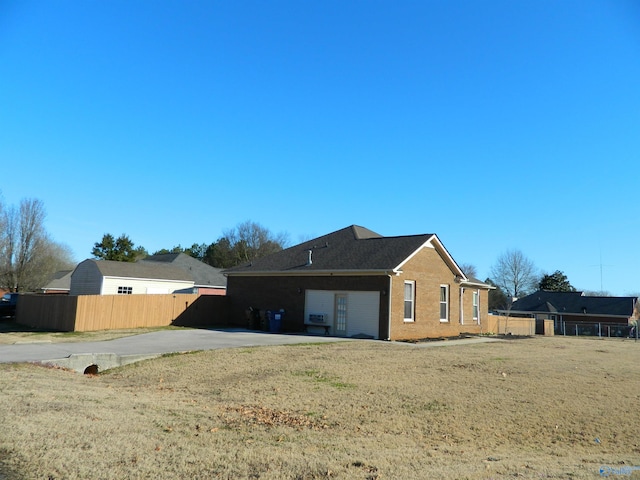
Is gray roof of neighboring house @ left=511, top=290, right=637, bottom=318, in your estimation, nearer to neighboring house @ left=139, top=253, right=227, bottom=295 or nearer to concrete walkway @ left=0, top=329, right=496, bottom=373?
neighboring house @ left=139, top=253, right=227, bottom=295

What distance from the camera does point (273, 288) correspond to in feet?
95.3

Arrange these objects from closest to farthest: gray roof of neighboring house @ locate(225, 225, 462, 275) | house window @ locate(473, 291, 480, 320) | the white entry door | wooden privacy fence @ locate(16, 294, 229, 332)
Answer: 1. wooden privacy fence @ locate(16, 294, 229, 332)
2. gray roof of neighboring house @ locate(225, 225, 462, 275)
3. the white entry door
4. house window @ locate(473, 291, 480, 320)

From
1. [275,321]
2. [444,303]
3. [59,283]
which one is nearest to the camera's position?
[275,321]

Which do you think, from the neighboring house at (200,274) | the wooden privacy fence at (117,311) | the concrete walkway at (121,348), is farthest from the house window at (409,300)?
the neighboring house at (200,274)

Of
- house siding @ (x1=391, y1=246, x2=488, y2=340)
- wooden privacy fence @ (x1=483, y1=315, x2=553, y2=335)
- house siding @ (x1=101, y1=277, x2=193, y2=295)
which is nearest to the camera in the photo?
house siding @ (x1=391, y1=246, x2=488, y2=340)

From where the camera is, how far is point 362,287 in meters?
24.9

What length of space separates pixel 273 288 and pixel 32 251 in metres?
30.6

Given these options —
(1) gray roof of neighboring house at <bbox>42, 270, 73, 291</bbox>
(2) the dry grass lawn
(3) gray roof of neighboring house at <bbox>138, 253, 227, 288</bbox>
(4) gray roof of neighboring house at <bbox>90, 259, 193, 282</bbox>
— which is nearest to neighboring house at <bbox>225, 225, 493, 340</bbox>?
(2) the dry grass lawn

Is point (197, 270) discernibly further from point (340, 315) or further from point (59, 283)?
point (340, 315)

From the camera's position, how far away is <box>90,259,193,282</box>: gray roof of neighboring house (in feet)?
125

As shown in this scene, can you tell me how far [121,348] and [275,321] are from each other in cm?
1077

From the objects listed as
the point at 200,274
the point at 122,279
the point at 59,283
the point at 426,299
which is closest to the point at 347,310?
the point at 426,299

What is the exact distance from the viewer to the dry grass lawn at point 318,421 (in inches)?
211

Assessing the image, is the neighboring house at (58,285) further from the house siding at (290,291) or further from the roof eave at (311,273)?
the roof eave at (311,273)
